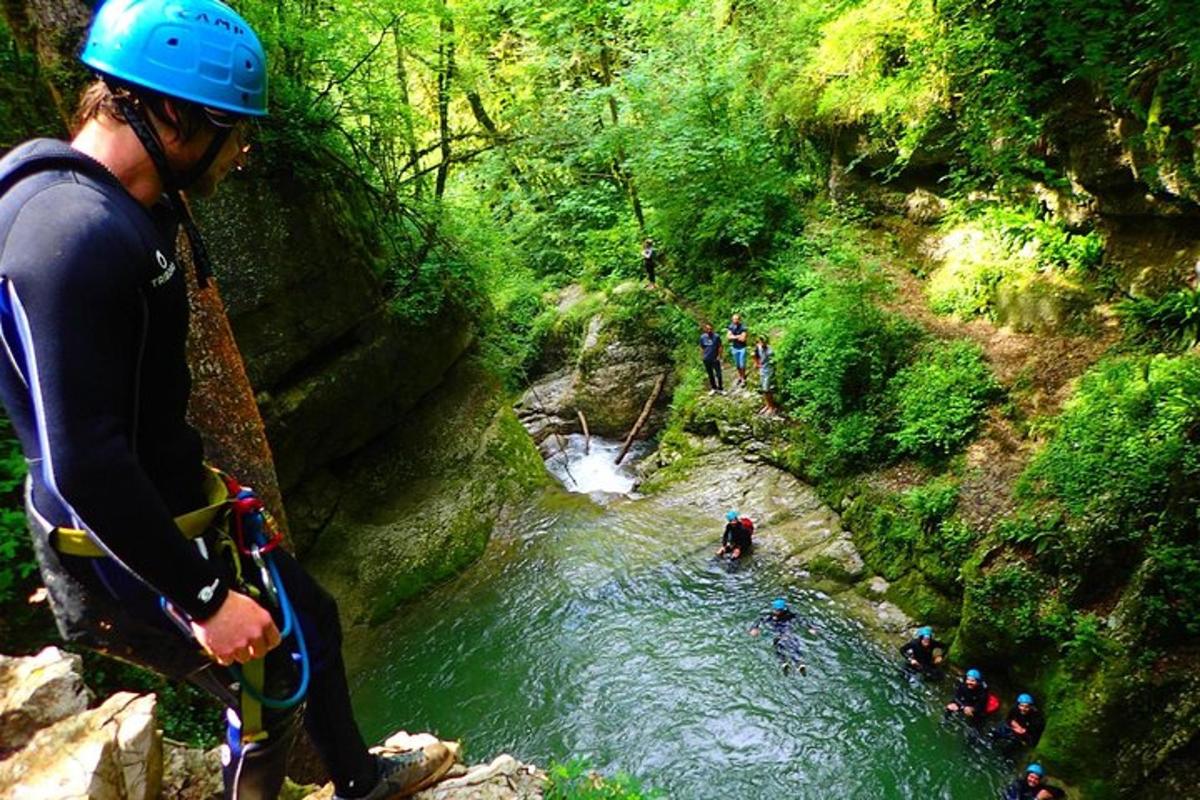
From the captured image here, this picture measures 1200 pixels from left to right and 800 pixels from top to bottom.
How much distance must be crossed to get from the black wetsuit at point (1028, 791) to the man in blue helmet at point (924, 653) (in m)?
1.56

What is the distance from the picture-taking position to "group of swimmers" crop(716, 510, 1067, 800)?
654cm

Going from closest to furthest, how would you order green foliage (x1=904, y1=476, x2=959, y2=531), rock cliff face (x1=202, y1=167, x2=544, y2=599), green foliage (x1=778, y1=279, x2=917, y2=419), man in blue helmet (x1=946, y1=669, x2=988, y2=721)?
man in blue helmet (x1=946, y1=669, x2=988, y2=721), rock cliff face (x1=202, y1=167, x2=544, y2=599), green foliage (x1=904, y1=476, x2=959, y2=531), green foliage (x1=778, y1=279, x2=917, y2=419)

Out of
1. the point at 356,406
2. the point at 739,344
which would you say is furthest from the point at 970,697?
the point at 356,406

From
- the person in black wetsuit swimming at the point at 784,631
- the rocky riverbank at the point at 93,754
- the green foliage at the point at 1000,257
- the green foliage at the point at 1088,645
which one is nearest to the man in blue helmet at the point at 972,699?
the green foliage at the point at 1088,645

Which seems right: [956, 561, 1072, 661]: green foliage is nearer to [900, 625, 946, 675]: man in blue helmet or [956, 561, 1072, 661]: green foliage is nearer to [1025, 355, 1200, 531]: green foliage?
[900, 625, 946, 675]: man in blue helmet

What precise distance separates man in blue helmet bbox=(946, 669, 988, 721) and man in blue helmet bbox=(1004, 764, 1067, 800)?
83 centimetres

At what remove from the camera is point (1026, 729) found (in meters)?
7.09

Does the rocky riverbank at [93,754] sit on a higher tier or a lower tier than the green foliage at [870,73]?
lower

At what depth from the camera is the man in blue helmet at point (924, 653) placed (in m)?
8.05

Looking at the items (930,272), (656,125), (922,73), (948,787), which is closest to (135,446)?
(948,787)

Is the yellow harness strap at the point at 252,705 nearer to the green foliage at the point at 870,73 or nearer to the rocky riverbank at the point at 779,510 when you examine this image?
the rocky riverbank at the point at 779,510

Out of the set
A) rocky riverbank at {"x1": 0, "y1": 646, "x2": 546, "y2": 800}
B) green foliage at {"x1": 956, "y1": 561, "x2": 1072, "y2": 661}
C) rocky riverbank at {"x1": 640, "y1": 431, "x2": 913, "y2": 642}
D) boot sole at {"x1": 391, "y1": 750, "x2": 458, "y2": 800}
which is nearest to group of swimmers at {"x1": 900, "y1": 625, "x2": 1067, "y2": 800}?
green foliage at {"x1": 956, "y1": 561, "x2": 1072, "y2": 661}

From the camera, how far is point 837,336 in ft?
36.9

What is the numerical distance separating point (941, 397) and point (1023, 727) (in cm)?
460
